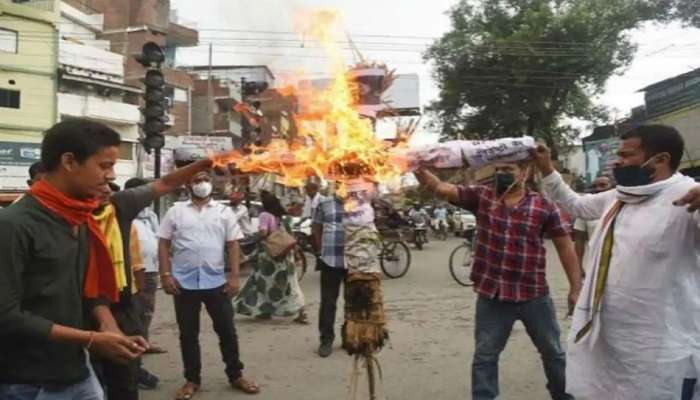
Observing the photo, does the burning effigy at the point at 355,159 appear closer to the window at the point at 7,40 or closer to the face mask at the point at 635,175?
the face mask at the point at 635,175

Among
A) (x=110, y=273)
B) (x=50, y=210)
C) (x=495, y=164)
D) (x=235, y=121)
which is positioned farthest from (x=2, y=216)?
(x=235, y=121)

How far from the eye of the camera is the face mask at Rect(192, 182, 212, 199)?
576 centimetres

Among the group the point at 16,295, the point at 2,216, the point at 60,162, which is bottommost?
the point at 16,295

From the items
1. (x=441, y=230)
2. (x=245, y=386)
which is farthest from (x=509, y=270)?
(x=441, y=230)

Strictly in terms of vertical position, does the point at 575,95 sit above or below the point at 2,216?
above

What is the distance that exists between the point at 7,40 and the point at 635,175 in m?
30.4

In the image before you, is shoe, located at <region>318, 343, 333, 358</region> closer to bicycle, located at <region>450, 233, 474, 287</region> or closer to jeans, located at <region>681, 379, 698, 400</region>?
jeans, located at <region>681, 379, 698, 400</region>

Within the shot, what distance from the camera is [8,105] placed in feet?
92.9

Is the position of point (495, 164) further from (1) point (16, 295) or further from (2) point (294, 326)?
(2) point (294, 326)

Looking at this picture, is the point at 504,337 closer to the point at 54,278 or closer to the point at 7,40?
the point at 54,278

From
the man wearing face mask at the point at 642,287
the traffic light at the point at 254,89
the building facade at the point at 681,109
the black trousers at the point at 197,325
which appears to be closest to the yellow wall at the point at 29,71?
the traffic light at the point at 254,89

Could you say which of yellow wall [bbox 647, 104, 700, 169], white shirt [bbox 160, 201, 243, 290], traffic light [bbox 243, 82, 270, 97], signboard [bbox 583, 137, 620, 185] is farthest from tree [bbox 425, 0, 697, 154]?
white shirt [bbox 160, 201, 243, 290]

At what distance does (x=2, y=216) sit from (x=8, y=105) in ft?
96.4

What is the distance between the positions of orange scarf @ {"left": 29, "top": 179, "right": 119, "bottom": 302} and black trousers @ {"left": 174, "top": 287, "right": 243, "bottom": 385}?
2829 millimetres
